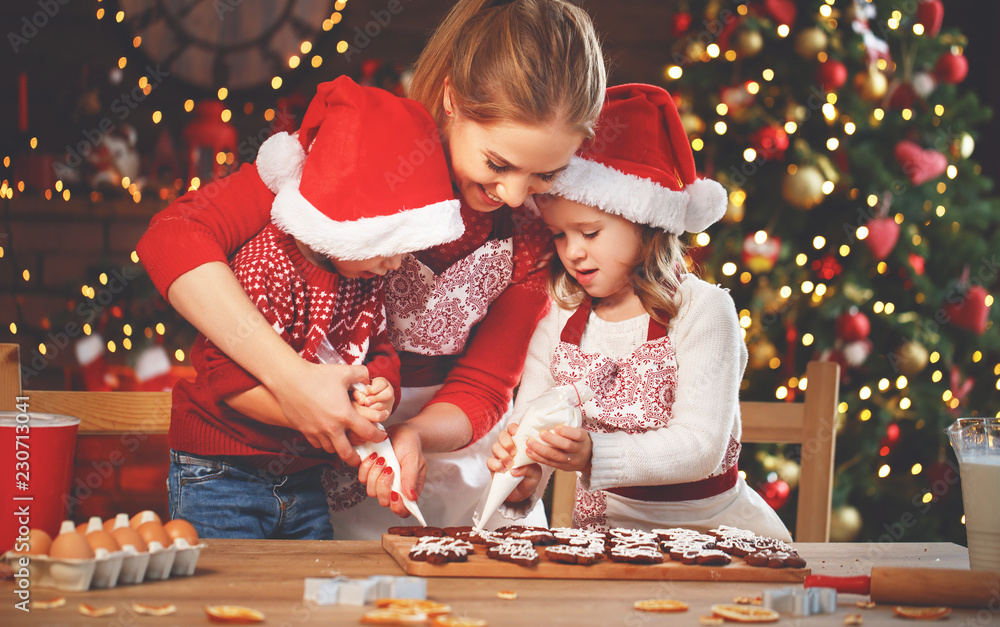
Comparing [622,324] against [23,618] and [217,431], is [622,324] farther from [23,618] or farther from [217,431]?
[23,618]

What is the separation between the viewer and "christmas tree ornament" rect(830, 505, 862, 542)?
266 cm

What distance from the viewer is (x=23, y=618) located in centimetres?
71

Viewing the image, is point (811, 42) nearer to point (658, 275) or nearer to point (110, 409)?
point (658, 275)

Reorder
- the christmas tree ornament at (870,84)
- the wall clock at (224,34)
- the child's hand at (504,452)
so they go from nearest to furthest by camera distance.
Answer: the child's hand at (504,452) → the christmas tree ornament at (870,84) → the wall clock at (224,34)

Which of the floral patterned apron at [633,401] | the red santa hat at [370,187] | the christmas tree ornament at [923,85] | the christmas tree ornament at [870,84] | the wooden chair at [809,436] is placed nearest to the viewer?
the red santa hat at [370,187]

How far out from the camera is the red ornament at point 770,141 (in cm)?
260

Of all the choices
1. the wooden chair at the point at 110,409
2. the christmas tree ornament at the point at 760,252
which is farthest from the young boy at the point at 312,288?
the christmas tree ornament at the point at 760,252

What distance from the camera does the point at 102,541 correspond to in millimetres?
809

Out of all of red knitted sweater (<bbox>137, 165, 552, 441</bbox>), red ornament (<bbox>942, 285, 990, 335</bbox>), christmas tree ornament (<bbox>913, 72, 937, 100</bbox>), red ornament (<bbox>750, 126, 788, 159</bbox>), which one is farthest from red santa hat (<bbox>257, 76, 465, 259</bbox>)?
red ornament (<bbox>942, 285, 990, 335</bbox>)

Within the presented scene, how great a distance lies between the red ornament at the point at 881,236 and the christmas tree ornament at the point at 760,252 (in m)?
0.30

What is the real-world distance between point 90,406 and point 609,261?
0.88 m

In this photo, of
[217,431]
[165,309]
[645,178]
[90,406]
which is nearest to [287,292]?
[217,431]

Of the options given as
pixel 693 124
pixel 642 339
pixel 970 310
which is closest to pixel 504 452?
pixel 642 339

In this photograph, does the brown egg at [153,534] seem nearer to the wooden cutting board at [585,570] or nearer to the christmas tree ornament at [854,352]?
the wooden cutting board at [585,570]
